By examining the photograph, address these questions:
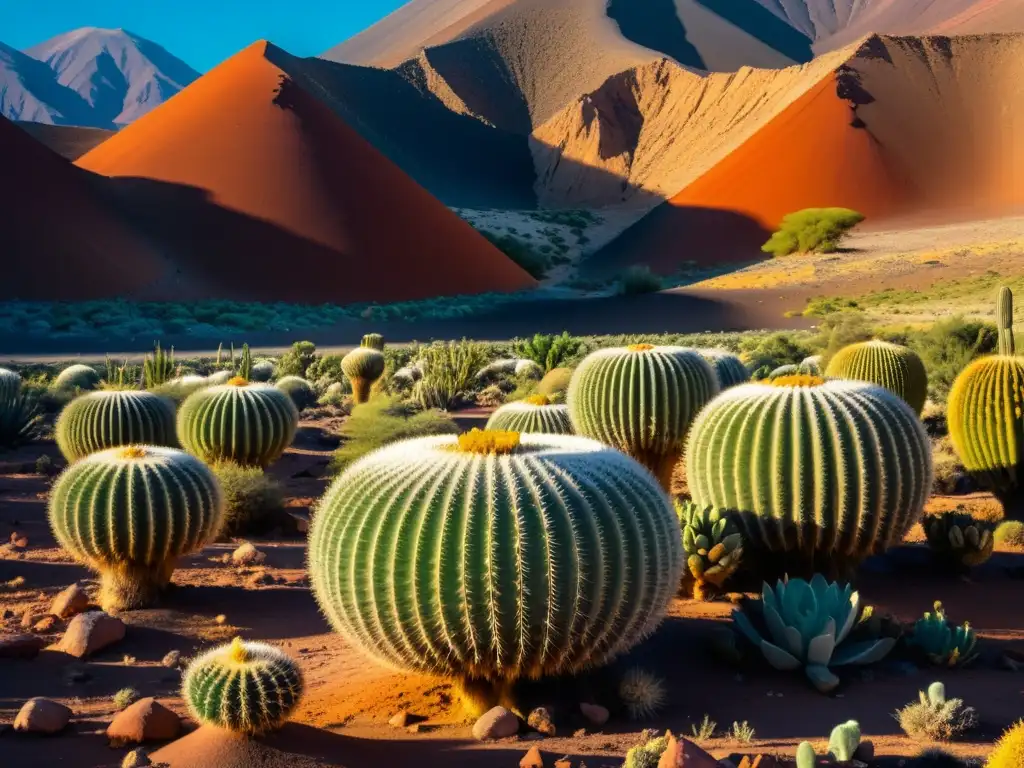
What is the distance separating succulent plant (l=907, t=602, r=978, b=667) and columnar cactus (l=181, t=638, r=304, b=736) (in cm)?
339

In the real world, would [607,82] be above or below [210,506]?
above

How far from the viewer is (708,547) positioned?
7.11 meters

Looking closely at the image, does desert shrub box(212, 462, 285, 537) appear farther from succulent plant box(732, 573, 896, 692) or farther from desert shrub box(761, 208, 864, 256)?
desert shrub box(761, 208, 864, 256)

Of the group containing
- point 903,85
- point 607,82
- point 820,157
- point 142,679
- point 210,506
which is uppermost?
point 607,82

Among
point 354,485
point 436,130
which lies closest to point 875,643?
point 354,485

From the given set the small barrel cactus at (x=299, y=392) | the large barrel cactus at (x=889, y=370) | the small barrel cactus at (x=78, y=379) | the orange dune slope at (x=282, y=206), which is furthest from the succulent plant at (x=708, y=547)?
the orange dune slope at (x=282, y=206)

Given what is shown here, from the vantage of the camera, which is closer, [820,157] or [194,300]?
[194,300]

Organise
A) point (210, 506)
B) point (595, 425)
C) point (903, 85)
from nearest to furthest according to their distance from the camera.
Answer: point (210, 506), point (595, 425), point (903, 85)

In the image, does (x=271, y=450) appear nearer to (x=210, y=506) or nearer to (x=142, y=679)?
(x=210, y=506)

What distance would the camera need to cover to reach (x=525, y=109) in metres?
122

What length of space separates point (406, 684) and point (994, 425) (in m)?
6.25

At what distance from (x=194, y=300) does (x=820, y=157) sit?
43156 millimetres

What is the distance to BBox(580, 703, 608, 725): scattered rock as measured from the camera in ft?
16.8

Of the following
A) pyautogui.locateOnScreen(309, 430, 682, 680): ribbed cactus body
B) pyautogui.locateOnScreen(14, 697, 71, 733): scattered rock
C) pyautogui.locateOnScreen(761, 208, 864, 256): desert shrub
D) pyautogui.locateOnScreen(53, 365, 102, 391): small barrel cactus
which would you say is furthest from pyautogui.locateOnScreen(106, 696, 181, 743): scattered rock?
pyautogui.locateOnScreen(761, 208, 864, 256): desert shrub
